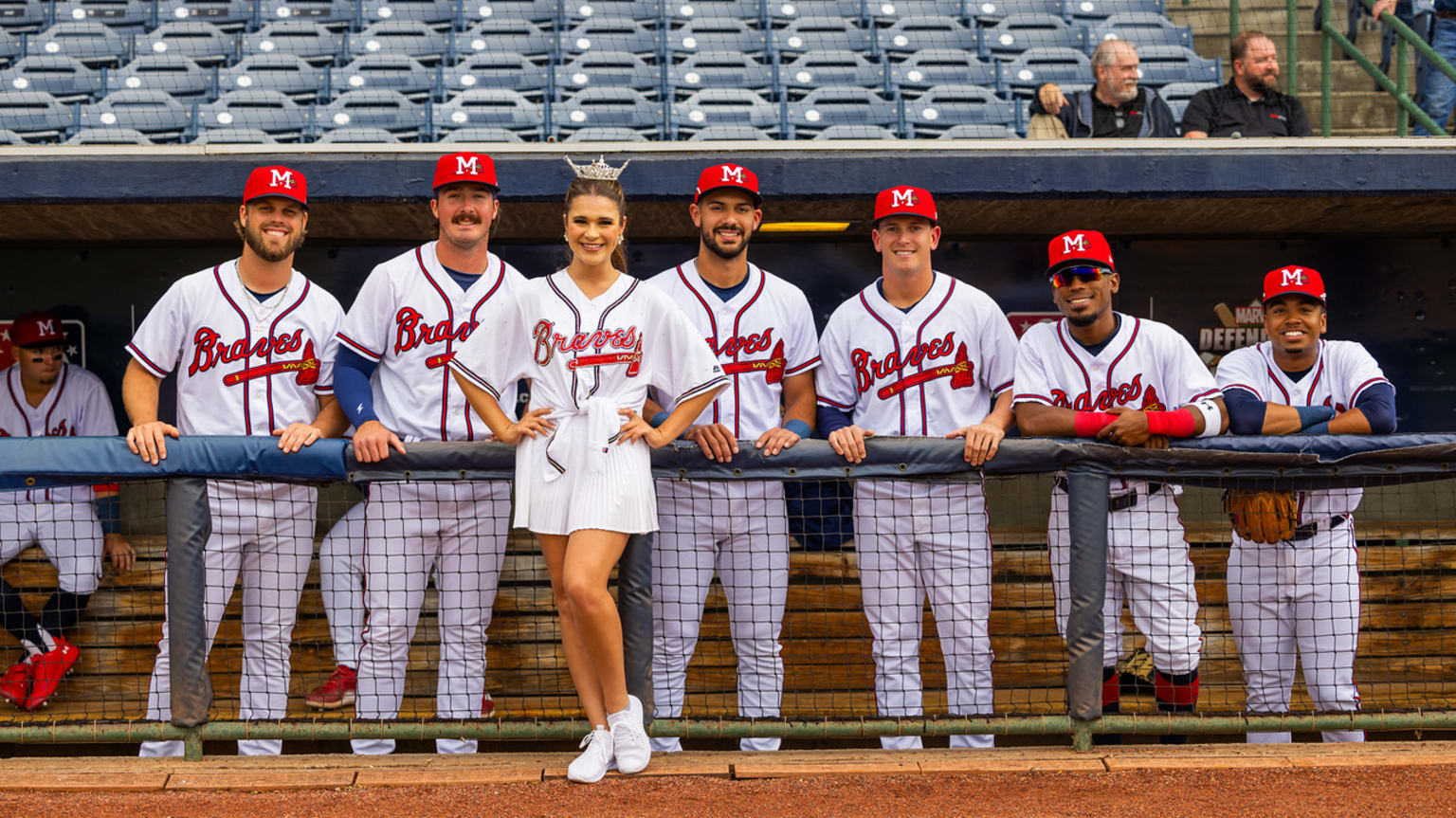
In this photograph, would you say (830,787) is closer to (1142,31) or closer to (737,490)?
(737,490)

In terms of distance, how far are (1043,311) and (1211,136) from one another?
1.21m

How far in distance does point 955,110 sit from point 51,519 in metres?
4.76

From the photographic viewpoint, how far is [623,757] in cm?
275

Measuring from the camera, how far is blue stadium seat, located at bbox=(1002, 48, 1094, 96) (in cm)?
694

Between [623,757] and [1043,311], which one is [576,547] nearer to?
[623,757]

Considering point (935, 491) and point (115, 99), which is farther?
point (115, 99)

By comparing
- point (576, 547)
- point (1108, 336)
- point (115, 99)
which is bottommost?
point (576, 547)

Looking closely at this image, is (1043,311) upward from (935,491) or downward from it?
upward

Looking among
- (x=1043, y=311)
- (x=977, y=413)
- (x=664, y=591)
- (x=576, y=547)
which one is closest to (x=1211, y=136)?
(x=1043, y=311)

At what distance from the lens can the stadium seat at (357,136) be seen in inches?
236

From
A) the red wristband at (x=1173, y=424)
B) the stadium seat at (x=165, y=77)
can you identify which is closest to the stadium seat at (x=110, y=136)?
the stadium seat at (x=165, y=77)

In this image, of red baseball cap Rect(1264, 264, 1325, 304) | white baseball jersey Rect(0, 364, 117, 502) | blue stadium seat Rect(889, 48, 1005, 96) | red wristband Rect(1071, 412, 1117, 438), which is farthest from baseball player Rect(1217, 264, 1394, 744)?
white baseball jersey Rect(0, 364, 117, 502)

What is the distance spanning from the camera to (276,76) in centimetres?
709

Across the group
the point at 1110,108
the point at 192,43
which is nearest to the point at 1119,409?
the point at 1110,108
